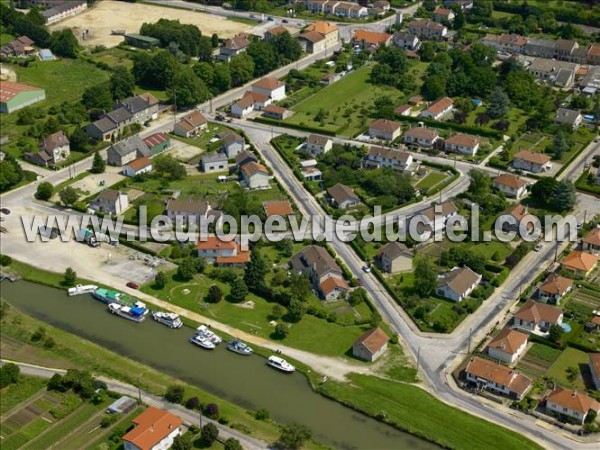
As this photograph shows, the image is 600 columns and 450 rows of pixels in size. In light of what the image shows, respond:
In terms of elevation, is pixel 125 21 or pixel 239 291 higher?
pixel 125 21

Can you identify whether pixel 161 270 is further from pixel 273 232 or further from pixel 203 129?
pixel 203 129

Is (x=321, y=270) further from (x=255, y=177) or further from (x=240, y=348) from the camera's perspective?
(x=255, y=177)

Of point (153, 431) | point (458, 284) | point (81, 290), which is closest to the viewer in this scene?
point (153, 431)

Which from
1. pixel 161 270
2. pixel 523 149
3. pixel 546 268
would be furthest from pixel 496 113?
pixel 161 270

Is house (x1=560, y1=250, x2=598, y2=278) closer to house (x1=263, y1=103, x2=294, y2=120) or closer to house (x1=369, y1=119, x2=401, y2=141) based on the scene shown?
house (x1=369, y1=119, x2=401, y2=141)

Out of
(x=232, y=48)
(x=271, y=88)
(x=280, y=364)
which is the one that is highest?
(x=232, y=48)

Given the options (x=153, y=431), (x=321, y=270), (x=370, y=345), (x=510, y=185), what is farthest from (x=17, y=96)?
(x=153, y=431)
